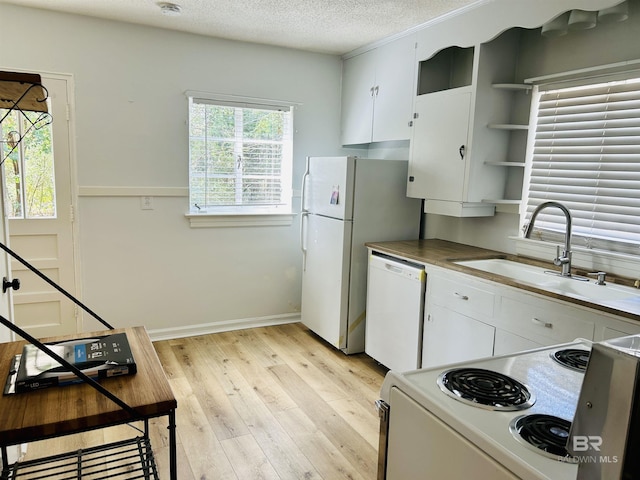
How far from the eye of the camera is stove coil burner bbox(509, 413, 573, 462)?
0.82 metres

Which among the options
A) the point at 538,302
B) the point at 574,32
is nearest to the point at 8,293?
the point at 538,302

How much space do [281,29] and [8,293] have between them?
2.57 m

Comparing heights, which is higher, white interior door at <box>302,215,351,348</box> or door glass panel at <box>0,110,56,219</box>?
door glass panel at <box>0,110,56,219</box>

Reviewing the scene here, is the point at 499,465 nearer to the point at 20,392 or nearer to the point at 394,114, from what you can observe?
the point at 20,392

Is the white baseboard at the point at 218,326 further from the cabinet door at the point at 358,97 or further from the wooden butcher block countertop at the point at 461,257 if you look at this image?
the cabinet door at the point at 358,97

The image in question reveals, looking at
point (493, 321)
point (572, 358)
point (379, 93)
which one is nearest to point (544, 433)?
point (572, 358)

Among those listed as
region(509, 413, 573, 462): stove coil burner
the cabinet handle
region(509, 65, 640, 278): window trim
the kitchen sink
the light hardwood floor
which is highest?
region(509, 65, 640, 278): window trim

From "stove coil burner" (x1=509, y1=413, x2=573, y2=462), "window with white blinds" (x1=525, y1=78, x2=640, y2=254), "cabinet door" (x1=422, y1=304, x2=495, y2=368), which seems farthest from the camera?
"cabinet door" (x1=422, y1=304, x2=495, y2=368)

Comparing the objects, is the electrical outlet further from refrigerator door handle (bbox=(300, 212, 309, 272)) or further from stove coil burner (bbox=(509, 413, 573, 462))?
stove coil burner (bbox=(509, 413, 573, 462))

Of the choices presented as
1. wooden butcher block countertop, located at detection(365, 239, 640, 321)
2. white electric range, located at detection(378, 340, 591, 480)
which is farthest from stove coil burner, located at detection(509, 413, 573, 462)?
wooden butcher block countertop, located at detection(365, 239, 640, 321)

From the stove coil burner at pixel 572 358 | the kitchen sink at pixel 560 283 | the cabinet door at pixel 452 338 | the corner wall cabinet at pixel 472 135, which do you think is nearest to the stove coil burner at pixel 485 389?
the stove coil burner at pixel 572 358

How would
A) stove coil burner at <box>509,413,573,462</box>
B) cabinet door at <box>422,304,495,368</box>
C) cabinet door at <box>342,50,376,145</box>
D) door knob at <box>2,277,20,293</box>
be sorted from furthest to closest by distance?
cabinet door at <box>342,50,376,145</box>
cabinet door at <box>422,304,495,368</box>
door knob at <box>2,277,20,293</box>
stove coil burner at <box>509,413,573,462</box>

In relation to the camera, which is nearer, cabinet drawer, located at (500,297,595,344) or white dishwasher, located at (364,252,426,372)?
cabinet drawer, located at (500,297,595,344)

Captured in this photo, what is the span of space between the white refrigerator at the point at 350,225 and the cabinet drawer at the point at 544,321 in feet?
4.37
